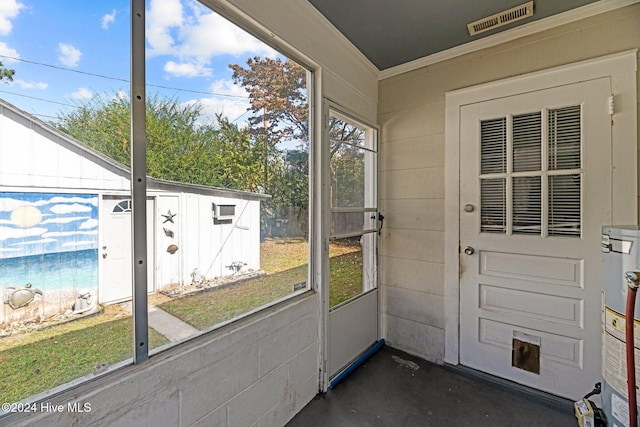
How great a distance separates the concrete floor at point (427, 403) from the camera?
1697 millimetres

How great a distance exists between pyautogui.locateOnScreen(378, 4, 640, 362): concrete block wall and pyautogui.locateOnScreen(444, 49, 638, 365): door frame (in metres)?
0.05

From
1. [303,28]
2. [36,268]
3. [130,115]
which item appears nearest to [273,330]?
[36,268]

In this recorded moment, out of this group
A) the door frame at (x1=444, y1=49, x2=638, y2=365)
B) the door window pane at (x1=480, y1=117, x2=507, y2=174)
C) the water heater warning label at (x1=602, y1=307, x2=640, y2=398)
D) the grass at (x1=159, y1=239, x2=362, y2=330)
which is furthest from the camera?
the door window pane at (x1=480, y1=117, x2=507, y2=174)

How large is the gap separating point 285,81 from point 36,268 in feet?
4.79

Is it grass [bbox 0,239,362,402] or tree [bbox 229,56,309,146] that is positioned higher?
tree [bbox 229,56,309,146]

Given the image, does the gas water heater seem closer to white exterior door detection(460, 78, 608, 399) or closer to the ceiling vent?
white exterior door detection(460, 78, 608, 399)

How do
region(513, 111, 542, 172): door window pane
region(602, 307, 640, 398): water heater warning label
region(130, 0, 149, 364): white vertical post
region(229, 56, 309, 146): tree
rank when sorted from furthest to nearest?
region(513, 111, 542, 172): door window pane
region(229, 56, 309, 146): tree
region(602, 307, 640, 398): water heater warning label
region(130, 0, 149, 364): white vertical post

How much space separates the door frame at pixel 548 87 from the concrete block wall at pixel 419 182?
0.05 meters

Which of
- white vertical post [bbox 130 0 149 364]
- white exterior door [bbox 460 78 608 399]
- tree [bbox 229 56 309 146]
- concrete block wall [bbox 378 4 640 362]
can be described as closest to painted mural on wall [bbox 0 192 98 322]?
white vertical post [bbox 130 0 149 364]

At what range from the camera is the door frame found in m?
1.65

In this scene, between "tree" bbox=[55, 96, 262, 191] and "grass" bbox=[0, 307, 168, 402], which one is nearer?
"grass" bbox=[0, 307, 168, 402]

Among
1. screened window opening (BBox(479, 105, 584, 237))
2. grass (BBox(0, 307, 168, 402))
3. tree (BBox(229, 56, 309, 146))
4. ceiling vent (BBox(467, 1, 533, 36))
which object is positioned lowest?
grass (BBox(0, 307, 168, 402))

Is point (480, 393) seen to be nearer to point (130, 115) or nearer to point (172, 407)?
point (172, 407)

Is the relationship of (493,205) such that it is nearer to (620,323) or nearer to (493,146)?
(493,146)
